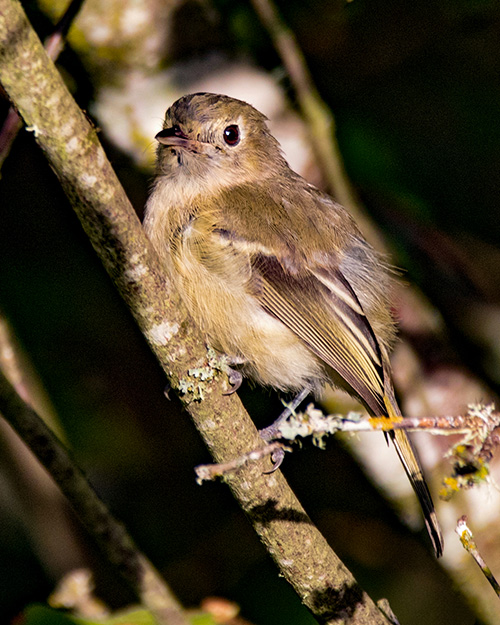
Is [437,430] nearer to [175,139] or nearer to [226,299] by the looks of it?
[226,299]

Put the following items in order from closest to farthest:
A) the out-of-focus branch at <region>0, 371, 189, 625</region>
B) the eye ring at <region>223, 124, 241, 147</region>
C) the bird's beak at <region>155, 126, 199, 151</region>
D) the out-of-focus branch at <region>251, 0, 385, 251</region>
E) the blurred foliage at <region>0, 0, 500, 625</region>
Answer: the out-of-focus branch at <region>0, 371, 189, 625</region>
the bird's beak at <region>155, 126, 199, 151</region>
the eye ring at <region>223, 124, 241, 147</region>
the out-of-focus branch at <region>251, 0, 385, 251</region>
the blurred foliage at <region>0, 0, 500, 625</region>

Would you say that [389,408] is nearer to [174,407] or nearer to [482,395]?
[482,395]

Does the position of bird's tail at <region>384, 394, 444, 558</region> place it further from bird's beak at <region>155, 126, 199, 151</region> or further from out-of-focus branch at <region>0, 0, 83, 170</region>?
out-of-focus branch at <region>0, 0, 83, 170</region>

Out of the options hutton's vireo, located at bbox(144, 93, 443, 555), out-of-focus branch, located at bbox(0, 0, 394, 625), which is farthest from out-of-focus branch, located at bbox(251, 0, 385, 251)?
out-of-focus branch, located at bbox(0, 0, 394, 625)

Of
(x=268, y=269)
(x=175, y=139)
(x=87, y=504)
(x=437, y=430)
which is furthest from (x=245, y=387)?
(x=437, y=430)

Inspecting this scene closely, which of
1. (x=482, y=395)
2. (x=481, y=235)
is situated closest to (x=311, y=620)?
(x=482, y=395)

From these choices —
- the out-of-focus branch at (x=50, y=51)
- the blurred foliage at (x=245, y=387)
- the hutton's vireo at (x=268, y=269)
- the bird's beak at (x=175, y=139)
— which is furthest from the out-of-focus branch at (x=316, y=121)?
the out-of-focus branch at (x=50, y=51)
